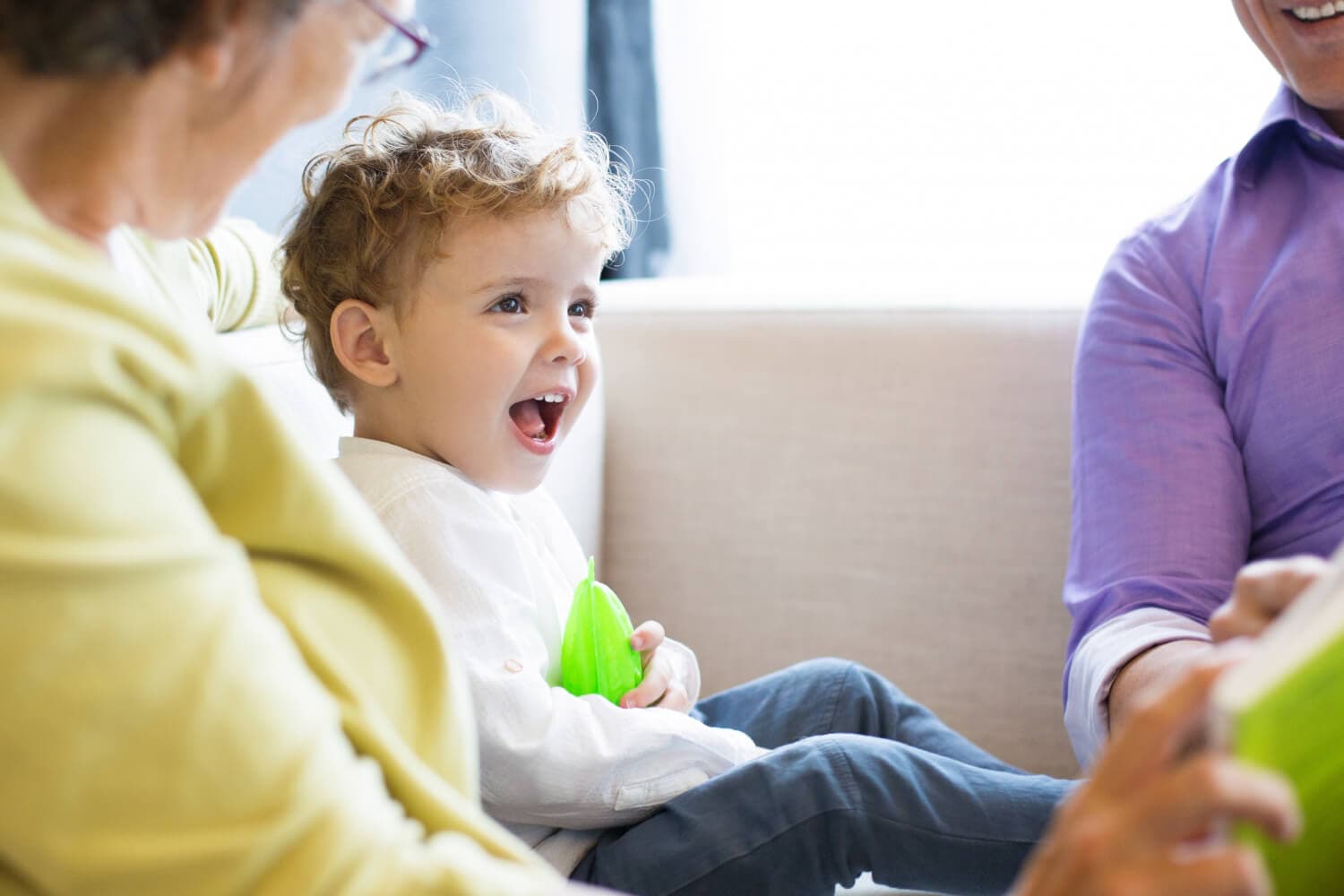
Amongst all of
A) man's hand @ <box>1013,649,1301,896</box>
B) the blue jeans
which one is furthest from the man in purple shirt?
man's hand @ <box>1013,649,1301,896</box>

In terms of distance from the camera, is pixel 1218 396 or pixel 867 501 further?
pixel 867 501

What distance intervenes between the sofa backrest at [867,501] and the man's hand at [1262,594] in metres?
0.91

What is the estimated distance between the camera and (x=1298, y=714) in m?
0.49

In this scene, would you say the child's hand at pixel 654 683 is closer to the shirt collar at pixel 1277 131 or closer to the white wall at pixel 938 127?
the shirt collar at pixel 1277 131

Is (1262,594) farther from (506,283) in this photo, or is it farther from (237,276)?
(237,276)

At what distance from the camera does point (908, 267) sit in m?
2.63

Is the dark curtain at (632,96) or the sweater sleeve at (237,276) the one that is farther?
the dark curtain at (632,96)

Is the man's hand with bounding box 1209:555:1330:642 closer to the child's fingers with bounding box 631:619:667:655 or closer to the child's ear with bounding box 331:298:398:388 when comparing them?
the child's fingers with bounding box 631:619:667:655

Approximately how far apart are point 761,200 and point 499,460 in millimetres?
1619

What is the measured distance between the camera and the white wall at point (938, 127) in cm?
233

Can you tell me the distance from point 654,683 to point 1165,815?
2.74ft

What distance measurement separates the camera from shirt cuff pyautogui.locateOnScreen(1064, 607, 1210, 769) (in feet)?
3.82

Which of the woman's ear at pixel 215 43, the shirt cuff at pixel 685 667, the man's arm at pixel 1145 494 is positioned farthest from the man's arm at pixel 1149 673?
the woman's ear at pixel 215 43

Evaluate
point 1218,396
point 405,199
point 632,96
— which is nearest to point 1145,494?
point 1218,396
